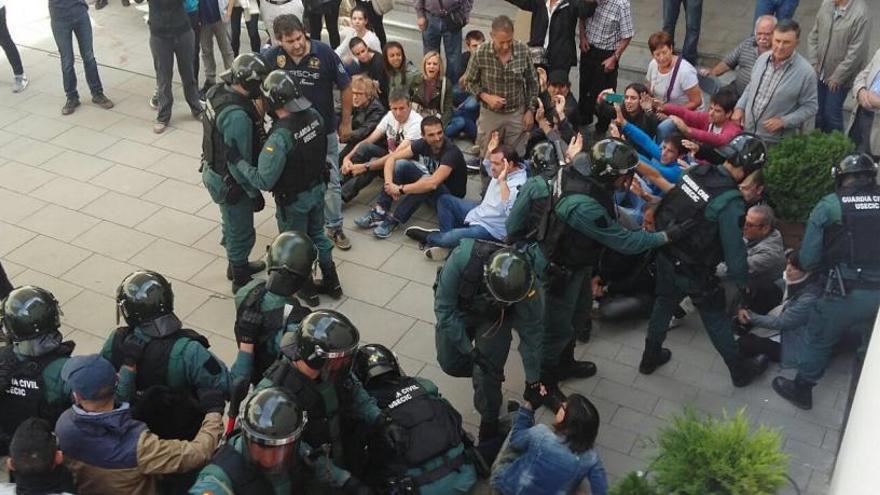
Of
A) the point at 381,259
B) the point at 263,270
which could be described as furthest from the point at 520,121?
the point at 263,270

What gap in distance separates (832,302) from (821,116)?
307 cm

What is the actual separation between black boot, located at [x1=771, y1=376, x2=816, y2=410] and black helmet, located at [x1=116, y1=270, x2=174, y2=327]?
377 cm

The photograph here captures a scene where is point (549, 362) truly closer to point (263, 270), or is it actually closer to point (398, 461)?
point (398, 461)

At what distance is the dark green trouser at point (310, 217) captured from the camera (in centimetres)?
602

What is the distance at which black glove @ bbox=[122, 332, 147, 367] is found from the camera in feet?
13.8

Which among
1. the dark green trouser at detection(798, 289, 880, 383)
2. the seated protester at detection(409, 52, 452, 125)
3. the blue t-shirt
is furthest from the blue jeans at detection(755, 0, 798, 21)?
the blue t-shirt

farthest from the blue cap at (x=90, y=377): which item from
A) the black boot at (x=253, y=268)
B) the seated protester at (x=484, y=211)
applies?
the seated protester at (x=484, y=211)

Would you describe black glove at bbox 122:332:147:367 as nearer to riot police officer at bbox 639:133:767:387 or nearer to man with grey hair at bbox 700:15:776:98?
riot police officer at bbox 639:133:767:387

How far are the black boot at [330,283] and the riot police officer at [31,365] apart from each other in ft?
8.02

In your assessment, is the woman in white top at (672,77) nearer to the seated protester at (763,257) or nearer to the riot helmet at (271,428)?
the seated protester at (763,257)

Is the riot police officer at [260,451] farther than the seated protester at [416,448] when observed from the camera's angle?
No

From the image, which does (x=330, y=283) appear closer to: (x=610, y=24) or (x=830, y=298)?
(x=830, y=298)

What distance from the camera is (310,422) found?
4.00 m

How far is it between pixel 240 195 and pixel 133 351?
2.03m
